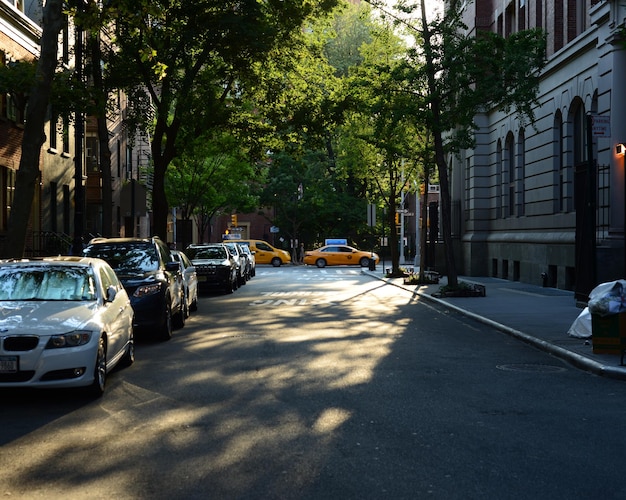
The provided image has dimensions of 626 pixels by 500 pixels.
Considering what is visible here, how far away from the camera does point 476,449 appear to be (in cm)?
672

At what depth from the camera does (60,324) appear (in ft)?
29.1

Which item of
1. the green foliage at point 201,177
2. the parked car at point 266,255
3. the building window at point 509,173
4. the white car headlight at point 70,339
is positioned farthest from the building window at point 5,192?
the parked car at point 266,255

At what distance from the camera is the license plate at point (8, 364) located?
27.9 ft

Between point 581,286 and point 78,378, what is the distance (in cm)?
1308

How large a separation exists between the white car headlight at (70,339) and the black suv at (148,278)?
4.95 metres

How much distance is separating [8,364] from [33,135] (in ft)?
26.3

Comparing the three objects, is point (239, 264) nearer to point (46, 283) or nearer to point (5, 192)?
point (5, 192)

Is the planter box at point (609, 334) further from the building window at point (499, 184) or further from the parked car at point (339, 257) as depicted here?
the parked car at point (339, 257)

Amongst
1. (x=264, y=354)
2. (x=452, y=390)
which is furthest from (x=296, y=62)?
(x=452, y=390)

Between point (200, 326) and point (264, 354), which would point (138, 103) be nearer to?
point (200, 326)

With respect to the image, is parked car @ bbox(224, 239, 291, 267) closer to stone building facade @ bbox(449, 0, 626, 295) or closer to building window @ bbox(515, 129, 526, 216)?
stone building facade @ bbox(449, 0, 626, 295)

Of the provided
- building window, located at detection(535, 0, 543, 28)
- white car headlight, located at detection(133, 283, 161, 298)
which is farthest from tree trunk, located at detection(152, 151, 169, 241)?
building window, located at detection(535, 0, 543, 28)

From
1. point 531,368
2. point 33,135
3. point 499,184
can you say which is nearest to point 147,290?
point 33,135

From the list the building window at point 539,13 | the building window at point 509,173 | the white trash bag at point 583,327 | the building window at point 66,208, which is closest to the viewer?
the white trash bag at point 583,327
